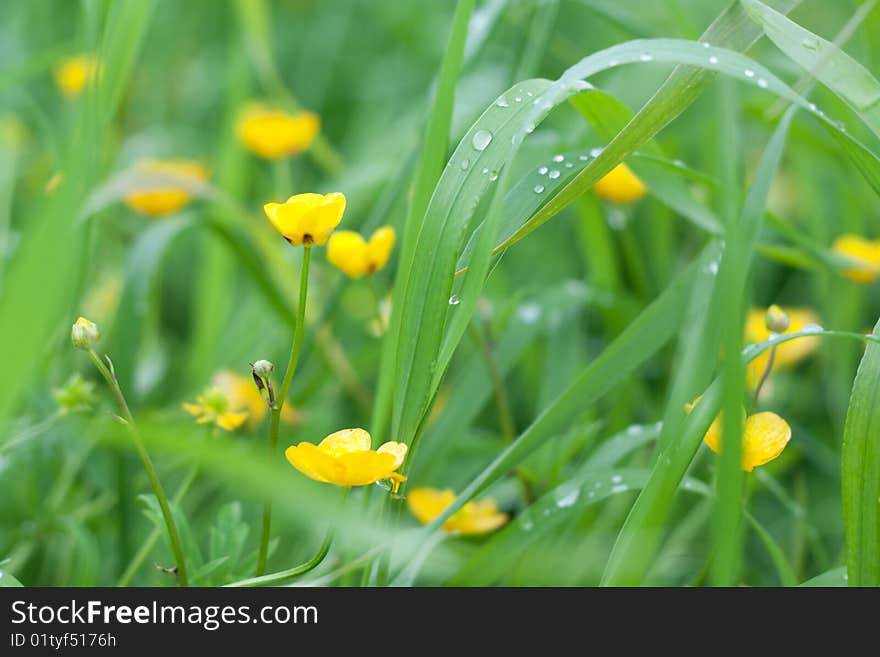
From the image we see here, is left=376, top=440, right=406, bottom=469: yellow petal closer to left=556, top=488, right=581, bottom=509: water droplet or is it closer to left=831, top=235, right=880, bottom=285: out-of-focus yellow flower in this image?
left=556, top=488, right=581, bottom=509: water droplet

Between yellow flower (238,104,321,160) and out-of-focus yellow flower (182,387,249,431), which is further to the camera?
yellow flower (238,104,321,160)

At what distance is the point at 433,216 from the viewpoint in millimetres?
574

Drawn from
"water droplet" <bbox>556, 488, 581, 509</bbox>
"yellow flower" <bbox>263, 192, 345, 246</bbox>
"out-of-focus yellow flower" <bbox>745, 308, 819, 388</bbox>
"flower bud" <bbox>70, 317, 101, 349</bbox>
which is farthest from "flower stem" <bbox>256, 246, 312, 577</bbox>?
"out-of-focus yellow flower" <bbox>745, 308, 819, 388</bbox>

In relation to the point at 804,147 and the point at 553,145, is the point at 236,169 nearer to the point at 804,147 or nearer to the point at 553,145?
the point at 553,145

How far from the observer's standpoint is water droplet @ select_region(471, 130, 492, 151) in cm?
58

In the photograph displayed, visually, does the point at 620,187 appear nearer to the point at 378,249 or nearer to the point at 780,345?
the point at 780,345

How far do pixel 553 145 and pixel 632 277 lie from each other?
0.28 meters

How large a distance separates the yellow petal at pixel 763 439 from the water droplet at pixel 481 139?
0.81 ft

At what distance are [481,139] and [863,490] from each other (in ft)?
1.09

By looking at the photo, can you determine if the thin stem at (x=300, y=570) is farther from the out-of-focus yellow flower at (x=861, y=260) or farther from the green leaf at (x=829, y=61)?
the out-of-focus yellow flower at (x=861, y=260)

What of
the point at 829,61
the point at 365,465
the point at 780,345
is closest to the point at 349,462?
the point at 365,465

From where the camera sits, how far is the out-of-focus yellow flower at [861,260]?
0.89 m

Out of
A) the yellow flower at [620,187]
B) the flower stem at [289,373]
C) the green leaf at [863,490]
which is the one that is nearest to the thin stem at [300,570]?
the flower stem at [289,373]
